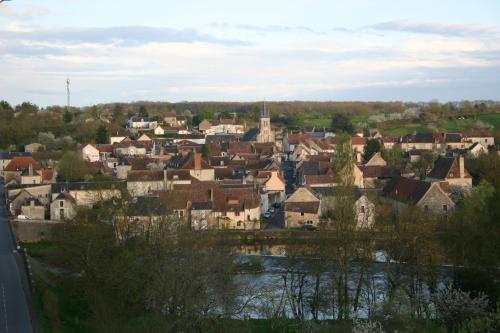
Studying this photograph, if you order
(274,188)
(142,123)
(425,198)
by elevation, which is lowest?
(274,188)

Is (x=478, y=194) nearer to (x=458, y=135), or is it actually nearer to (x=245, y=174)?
(x=245, y=174)

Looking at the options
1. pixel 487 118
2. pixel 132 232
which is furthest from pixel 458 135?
Result: pixel 132 232

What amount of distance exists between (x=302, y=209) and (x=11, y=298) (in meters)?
16.7

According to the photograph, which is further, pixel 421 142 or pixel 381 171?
pixel 421 142

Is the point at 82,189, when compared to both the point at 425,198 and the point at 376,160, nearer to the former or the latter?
the point at 425,198

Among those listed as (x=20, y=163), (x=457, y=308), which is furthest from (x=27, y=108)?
(x=457, y=308)

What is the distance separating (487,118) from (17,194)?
216ft

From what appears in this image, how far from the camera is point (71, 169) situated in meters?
45.4

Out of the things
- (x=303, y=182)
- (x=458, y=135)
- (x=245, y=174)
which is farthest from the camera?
(x=458, y=135)

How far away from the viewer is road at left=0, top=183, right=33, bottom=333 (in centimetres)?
1795

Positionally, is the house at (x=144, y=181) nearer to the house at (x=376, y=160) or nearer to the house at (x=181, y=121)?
the house at (x=376, y=160)

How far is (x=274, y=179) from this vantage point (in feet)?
A: 133

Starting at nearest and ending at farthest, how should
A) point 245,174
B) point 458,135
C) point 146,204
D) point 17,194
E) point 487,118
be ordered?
point 146,204
point 17,194
point 245,174
point 458,135
point 487,118

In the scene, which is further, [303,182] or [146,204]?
[303,182]
